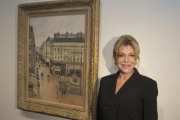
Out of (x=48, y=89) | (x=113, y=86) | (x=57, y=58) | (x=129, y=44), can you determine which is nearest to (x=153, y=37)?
(x=129, y=44)

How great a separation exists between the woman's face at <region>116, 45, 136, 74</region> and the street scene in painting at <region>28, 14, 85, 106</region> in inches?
16.2

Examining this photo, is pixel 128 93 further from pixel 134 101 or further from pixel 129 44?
pixel 129 44

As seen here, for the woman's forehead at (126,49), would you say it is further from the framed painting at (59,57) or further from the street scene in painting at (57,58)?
the street scene in painting at (57,58)

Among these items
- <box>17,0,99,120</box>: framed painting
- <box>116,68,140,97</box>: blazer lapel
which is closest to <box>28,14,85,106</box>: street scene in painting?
<box>17,0,99,120</box>: framed painting

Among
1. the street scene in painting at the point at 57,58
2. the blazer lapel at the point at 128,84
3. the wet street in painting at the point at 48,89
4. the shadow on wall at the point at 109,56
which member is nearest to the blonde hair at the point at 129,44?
the blazer lapel at the point at 128,84

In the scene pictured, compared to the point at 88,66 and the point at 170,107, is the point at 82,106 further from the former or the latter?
the point at 170,107

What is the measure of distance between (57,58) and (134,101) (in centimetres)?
81

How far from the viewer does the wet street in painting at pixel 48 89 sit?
4.91ft

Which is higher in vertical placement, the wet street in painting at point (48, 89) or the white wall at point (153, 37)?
the white wall at point (153, 37)

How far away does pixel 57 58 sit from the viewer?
5.10ft

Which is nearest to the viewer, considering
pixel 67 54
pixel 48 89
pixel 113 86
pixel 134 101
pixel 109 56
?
pixel 134 101

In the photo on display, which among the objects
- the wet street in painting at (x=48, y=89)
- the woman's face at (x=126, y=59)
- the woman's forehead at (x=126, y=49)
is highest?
the woman's forehead at (x=126, y=49)

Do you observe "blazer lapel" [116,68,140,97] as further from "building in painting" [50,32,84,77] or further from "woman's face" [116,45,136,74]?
"building in painting" [50,32,84,77]

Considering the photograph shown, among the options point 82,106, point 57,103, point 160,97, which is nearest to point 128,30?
point 160,97
